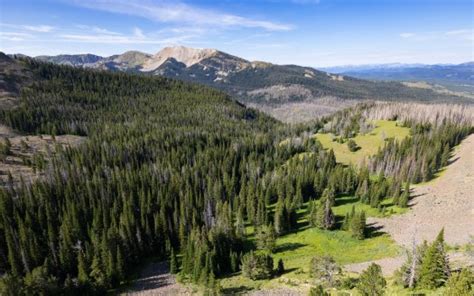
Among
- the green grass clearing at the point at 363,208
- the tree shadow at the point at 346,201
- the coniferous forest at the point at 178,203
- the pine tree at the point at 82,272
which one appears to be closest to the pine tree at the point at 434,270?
the coniferous forest at the point at 178,203

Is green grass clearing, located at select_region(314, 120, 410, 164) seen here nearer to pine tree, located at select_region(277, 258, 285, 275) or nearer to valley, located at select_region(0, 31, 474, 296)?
valley, located at select_region(0, 31, 474, 296)

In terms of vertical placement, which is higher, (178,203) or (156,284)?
(178,203)

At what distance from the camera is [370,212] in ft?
347

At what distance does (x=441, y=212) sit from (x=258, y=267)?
6301 centimetres

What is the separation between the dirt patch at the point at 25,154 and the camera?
431 ft

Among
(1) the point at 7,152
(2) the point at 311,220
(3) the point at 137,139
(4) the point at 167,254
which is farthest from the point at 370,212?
(1) the point at 7,152

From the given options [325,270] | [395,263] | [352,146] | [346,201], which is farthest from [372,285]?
[352,146]

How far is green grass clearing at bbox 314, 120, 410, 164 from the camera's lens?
166 m

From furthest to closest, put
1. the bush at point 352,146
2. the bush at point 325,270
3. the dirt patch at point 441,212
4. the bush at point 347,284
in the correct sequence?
the bush at point 352,146
the dirt patch at point 441,212
the bush at point 325,270
the bush at point 347,284

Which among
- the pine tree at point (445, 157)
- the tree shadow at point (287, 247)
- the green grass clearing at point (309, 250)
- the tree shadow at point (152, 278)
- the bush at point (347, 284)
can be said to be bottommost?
the tree shadow at point (152, 278)

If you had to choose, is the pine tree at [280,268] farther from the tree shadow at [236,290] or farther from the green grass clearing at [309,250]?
the tree shadow at [236,290]

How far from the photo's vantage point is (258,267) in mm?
70188

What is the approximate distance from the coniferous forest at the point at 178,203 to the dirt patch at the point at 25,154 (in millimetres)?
9475

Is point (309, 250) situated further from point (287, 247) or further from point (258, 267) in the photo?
point (258, 267)
